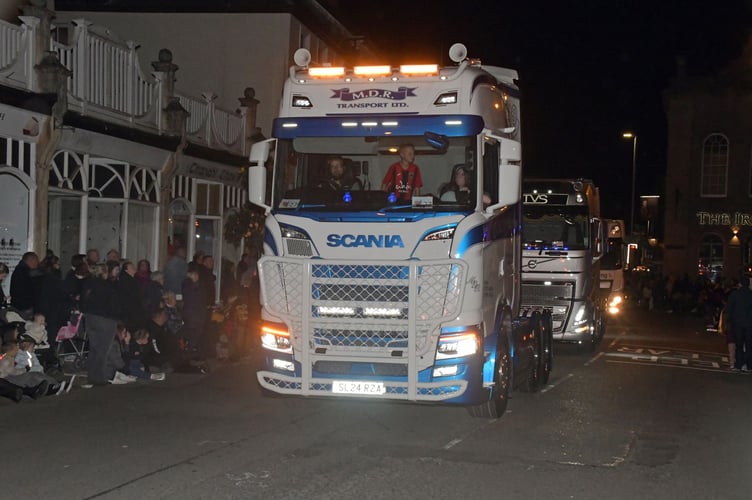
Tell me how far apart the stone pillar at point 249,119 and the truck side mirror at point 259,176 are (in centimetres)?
1677

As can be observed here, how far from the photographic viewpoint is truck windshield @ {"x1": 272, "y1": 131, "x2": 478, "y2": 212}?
1006 cm

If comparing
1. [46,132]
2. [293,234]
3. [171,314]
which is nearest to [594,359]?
[171,314]

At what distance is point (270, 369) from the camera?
10.1m

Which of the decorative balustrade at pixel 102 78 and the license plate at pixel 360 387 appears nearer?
the license plate at pixel 360 387

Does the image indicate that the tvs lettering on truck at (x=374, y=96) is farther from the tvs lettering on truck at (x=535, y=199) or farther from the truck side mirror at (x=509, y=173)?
Result: the tvs lettering on truck at (x=535, y=199)

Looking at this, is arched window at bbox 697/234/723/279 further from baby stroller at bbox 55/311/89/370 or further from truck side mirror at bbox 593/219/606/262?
baby stroller at bbox 55/311/89/370

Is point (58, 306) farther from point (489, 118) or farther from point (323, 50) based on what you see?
point (323, 50)

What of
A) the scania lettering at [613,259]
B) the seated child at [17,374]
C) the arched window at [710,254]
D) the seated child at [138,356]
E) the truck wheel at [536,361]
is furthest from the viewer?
the arched window at [710,254]

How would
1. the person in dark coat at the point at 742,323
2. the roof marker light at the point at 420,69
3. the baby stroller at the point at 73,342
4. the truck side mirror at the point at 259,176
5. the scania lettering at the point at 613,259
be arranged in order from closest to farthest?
the truck side mirror at the point at 259,176 < the roof marker light at the point at 420,69 < the baby stroller at the point at 73,342 < the person in dark coat at the point at 742,323 < the scania lettering at the point at 613,259

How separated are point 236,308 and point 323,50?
58.3 feet

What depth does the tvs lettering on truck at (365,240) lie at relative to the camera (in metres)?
9.79

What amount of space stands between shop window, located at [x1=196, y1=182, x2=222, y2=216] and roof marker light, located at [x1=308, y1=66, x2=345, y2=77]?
14.1 meters

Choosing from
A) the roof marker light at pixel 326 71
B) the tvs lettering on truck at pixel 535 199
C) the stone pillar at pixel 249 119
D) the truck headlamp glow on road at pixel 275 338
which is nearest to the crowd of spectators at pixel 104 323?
the truck headlamp glow on road at pixel 275 338

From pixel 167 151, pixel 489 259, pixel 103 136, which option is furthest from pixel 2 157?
pixel 489 259
